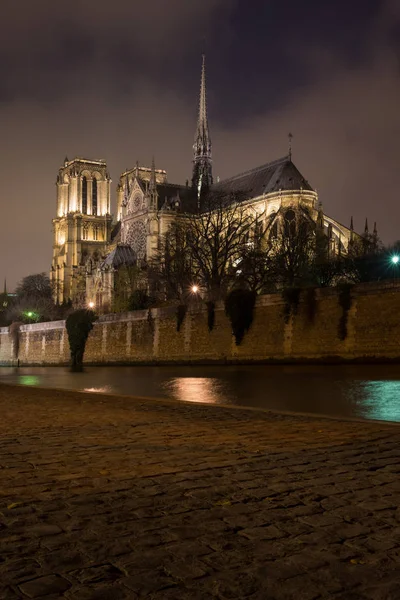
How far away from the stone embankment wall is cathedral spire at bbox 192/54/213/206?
51352 millimetres

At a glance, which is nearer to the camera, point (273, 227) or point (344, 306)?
point (344, 306)

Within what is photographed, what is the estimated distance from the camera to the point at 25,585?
2.96 metres

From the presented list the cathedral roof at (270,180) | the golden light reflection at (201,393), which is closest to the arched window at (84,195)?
the cathedral roof at (270,180)

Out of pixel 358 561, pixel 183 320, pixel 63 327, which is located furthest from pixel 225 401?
pixel 63 327

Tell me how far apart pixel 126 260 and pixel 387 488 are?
76.1 m

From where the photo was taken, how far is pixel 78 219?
10731cm

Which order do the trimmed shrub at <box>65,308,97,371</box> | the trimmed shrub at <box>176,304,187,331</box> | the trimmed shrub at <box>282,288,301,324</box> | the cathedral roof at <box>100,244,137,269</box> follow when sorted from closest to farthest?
the trimmed shrub at <box>282,288,301,324</box>
the trimmed shrub at <box>176,304,187,331</box>
the trimmed shrub at <box>65,308,97,371</box>
the cathedral roof at <box>100,244,137,269</box>

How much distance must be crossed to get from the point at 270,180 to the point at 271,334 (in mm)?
43917

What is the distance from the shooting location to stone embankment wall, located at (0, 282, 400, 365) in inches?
1013

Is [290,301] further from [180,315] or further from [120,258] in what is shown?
[120,258]

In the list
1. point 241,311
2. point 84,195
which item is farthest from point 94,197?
point 241,311

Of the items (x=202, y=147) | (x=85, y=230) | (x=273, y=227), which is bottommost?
(x=273, y=227)

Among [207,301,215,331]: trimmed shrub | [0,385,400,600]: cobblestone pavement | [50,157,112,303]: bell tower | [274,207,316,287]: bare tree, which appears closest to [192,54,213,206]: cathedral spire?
[50,157,112,303]: bell tower

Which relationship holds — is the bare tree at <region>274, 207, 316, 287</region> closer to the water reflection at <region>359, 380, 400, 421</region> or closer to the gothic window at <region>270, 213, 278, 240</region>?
the gothic window at <region>270, 213, 278, 240</region>
